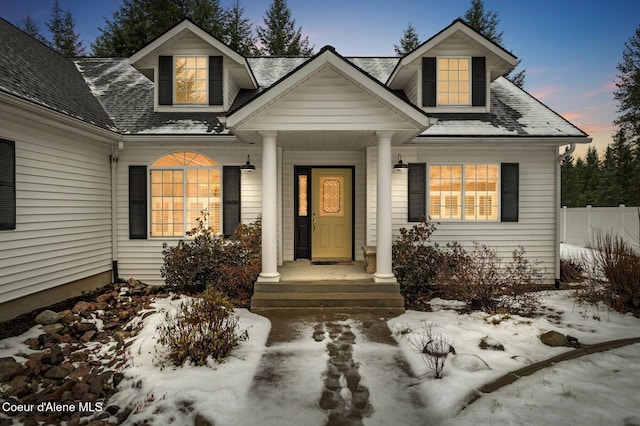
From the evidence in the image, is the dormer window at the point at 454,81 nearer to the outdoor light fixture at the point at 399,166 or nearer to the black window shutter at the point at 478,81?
the black window shutter at the point at 478,81

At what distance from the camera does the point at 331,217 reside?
884cm

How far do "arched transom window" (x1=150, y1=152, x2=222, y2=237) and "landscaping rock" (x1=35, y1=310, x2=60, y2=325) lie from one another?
2.73m

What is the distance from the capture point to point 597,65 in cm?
1886

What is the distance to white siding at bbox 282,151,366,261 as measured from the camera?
871cm

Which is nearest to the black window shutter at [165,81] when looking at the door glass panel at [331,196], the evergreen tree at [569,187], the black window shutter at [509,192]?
the door glass panel at [331,196]

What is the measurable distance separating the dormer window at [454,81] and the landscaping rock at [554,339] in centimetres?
576

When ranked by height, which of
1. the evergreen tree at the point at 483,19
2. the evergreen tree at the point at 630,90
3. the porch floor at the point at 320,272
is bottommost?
the porch floor at the point at 320,272

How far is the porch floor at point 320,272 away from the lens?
668 centimetres

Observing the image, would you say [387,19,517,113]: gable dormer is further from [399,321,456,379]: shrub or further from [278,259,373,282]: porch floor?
[399,321,456,379]: shrub

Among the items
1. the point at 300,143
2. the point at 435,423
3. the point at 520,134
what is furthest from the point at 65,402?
the point at 520,134

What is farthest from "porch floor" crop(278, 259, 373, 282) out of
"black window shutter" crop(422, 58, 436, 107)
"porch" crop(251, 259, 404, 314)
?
"black window shutter" crop(422, 58, 436, 107)

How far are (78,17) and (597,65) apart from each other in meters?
31.3

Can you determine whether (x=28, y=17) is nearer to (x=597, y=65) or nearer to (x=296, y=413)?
(x=296, y=413)

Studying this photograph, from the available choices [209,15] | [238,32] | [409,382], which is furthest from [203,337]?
[238,32]
